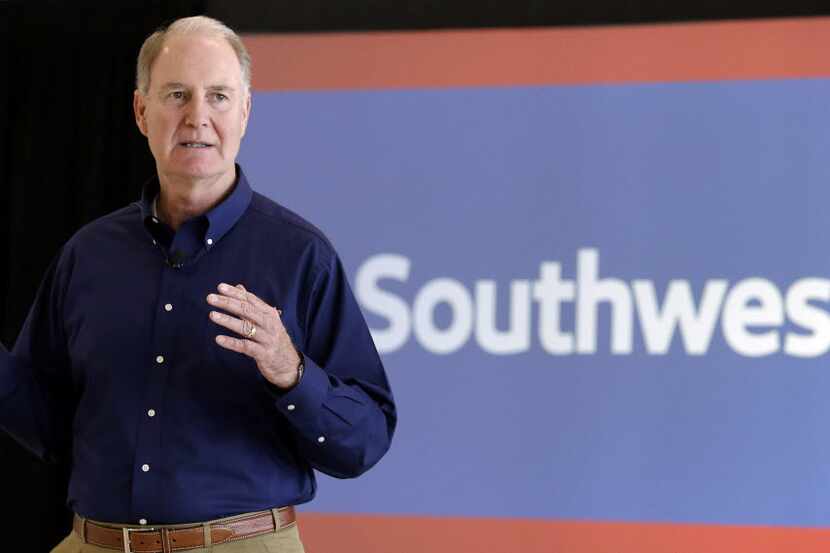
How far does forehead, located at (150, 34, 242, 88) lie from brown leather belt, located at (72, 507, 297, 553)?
2.30 feet

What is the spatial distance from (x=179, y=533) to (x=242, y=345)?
0.37 meters

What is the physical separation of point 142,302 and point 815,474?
276cm

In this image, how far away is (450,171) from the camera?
13.8 ft

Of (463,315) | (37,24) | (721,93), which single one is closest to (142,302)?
(463,315)

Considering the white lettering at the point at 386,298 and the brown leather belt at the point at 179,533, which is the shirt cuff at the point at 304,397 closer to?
the brown leather belt at the point at 179,533

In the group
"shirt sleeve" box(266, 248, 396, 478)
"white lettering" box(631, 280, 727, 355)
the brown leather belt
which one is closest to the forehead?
"shirt sleeve" box(266, 248, 396, 478)

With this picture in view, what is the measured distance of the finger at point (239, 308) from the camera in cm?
166

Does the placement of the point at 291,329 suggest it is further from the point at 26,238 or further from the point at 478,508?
the point at 26,238

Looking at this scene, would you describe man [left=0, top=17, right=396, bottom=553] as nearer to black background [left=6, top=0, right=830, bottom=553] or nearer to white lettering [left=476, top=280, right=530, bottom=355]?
white lettering [left=476, top=280, right=530, bottom=355]

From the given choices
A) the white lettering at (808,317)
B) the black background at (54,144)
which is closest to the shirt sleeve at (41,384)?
the black background at (54,144)

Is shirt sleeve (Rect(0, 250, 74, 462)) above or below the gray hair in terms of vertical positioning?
below

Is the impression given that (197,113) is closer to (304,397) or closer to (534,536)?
(304,397)

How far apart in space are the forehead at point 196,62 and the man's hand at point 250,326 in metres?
0.42

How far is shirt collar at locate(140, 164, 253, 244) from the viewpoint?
6.42 feet
